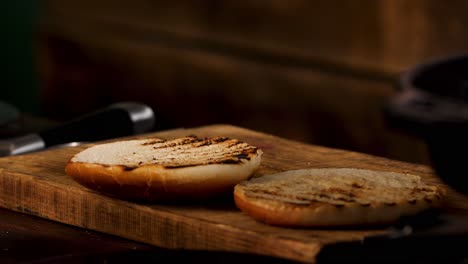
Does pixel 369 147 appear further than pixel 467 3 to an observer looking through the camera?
Yes

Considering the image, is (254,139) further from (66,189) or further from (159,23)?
(159,23)

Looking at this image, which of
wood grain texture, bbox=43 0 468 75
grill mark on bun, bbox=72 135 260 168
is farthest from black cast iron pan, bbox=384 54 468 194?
wood grain texture, bbox=43 0 468 75

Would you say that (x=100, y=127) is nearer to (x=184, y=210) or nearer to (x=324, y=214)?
(x=184, y=210)

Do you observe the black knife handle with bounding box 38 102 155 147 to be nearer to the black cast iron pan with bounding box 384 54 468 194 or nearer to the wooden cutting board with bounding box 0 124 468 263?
the wooden cutting board with bounding box 0 124 468 263

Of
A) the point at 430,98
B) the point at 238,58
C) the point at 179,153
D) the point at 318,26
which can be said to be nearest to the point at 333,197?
the point at 179,153

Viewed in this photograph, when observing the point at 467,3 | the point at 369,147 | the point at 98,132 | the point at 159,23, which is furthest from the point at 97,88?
the point at 98,132
